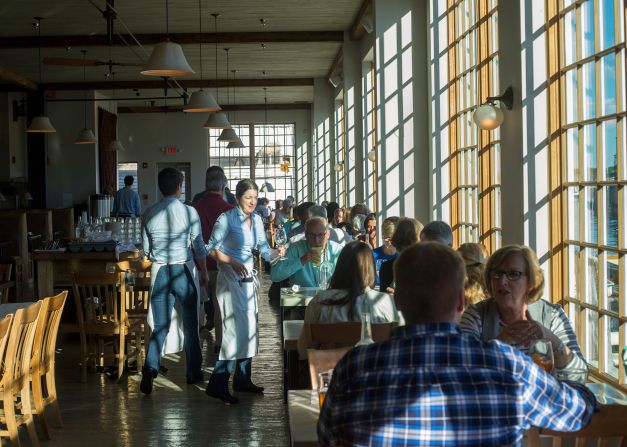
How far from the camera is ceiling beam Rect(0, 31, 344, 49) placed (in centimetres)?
1493

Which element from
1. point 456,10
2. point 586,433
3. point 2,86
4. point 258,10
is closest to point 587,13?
point 586,433

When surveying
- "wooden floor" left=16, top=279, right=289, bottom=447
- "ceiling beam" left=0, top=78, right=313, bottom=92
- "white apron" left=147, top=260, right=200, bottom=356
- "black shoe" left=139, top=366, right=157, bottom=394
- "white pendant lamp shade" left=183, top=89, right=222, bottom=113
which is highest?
"ceiling beam" left=0, top=78, right=313, bottom=92

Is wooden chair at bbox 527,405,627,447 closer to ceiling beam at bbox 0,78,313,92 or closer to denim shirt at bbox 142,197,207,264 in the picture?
denim shirt at bbox 142,197,207,264

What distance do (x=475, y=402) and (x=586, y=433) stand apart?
0.40 metres

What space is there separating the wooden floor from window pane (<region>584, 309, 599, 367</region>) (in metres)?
1.90

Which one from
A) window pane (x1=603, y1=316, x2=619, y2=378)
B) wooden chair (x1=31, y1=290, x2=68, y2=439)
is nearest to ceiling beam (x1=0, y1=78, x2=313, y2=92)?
wooden chair (x1=31, y1=290, x2=68, y2=439)

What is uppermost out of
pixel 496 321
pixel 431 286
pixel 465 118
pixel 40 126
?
pixel 40 126

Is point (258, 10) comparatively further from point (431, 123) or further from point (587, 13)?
point (587, 13)

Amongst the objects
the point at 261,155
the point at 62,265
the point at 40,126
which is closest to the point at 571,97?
the point at 62,265

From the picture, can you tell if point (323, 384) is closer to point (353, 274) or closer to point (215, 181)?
point (353, 274)

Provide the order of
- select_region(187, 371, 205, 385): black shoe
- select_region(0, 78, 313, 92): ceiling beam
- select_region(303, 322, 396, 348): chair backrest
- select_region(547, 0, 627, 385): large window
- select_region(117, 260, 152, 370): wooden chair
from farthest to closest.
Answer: select_region(0, 78, 313, 92): ceiling beam
select_region(117, 260, 152, 370): wooden chair
select_region(187, 371, 205, 385): black shoe
select_region(547, 0, 627, 385): large window
select_region(303, 322, 396, 348): chair backrest

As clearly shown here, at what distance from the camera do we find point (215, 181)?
8.24m

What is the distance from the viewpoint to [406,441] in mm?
2096

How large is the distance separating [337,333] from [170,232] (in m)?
2.82
